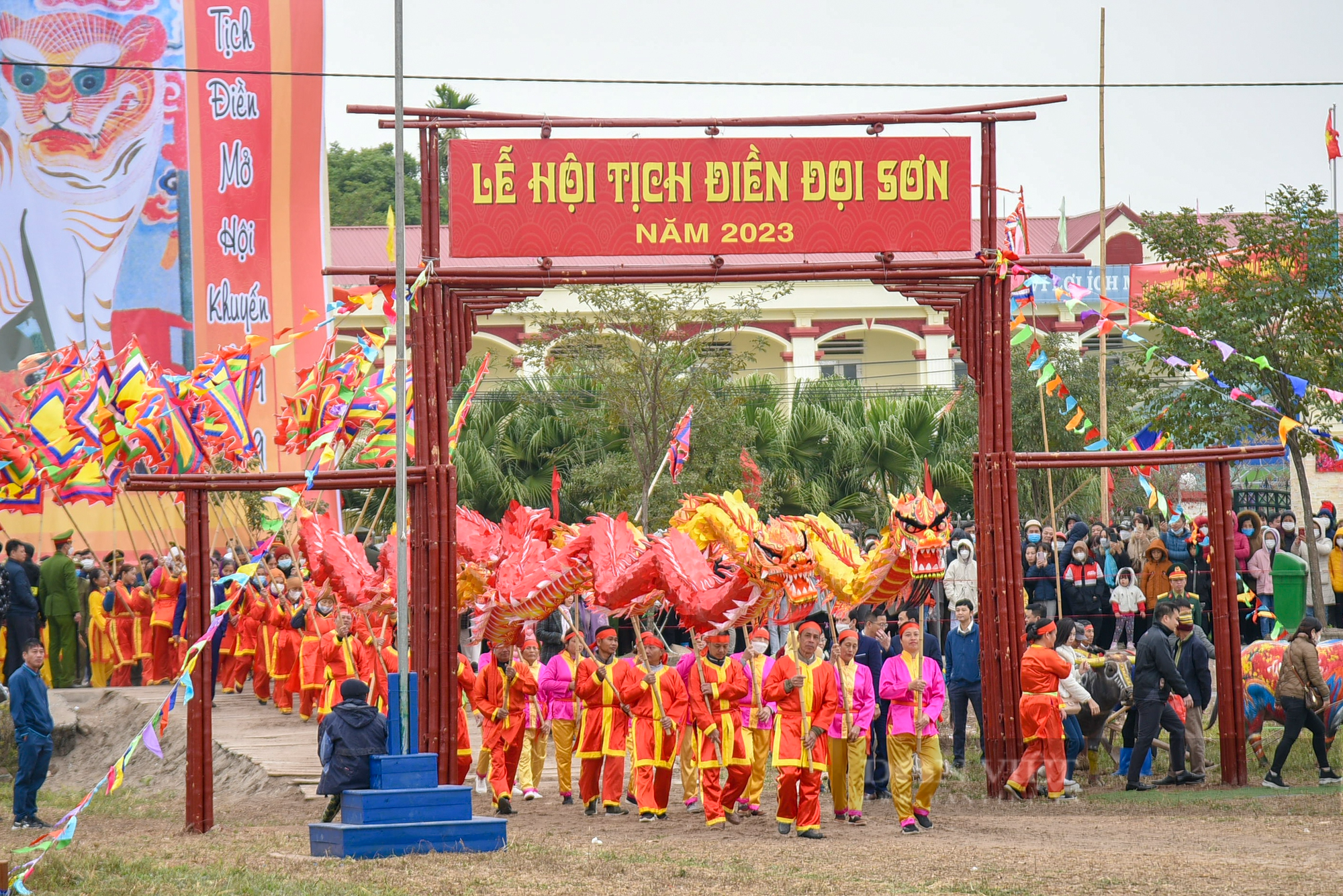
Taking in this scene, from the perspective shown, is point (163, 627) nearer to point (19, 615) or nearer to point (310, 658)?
point (19, 615)

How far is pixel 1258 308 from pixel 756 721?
9.57 m

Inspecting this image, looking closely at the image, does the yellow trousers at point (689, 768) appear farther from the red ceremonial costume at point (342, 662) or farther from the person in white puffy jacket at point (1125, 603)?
the person in white puffy jacket at point (1125, 603)

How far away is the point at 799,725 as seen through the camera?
11539mm

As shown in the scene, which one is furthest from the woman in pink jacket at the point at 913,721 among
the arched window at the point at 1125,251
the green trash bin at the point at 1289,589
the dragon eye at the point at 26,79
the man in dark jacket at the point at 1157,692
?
the arched window at the point at 1125,251


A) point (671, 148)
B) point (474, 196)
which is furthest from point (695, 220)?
point (474, 196)

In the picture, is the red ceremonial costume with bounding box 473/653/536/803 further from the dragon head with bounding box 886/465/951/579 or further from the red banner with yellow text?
the red banner with yellow text

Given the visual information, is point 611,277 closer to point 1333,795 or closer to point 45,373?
point 1333,795

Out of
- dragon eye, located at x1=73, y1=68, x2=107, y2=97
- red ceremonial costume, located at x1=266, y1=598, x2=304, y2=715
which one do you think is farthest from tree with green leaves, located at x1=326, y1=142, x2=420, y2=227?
red ceremonial costume, located at x1=266, y1=598, x2=304, y2=715

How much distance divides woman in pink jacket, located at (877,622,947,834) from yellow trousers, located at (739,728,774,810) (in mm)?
1021

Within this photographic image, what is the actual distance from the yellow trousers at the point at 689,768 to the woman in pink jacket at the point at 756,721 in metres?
0.54

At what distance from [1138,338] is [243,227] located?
16513mm

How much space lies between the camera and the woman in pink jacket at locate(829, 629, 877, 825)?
1165 cm

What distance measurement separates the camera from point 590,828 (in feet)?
38.7

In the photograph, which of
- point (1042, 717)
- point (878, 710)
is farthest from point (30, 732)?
point (1042, 717)
